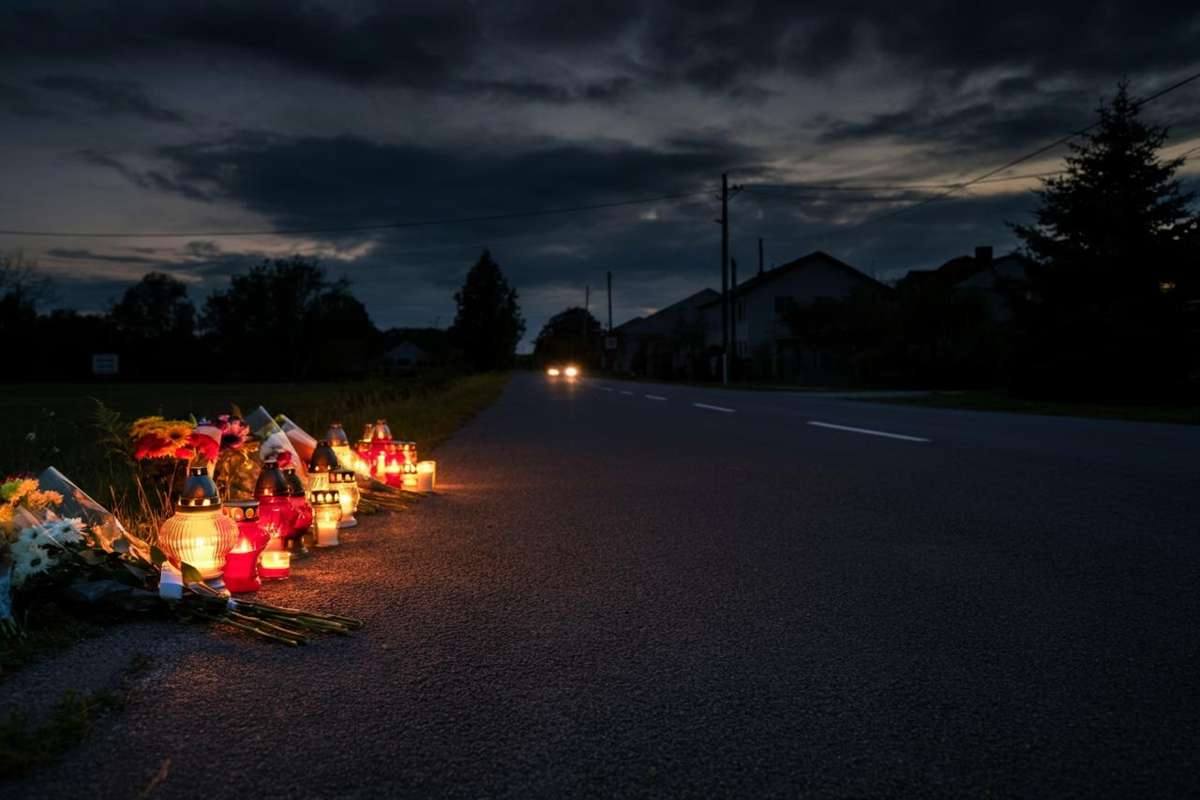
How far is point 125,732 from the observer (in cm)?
260

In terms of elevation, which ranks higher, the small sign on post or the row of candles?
the small sign on post

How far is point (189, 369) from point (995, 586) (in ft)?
244

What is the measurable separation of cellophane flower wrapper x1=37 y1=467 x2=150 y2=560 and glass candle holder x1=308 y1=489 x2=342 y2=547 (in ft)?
3.35

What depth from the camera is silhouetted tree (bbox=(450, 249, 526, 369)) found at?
11188cm

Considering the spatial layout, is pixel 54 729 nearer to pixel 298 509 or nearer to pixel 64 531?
pixel 64 531

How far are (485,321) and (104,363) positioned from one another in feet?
175

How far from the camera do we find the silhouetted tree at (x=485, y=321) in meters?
112

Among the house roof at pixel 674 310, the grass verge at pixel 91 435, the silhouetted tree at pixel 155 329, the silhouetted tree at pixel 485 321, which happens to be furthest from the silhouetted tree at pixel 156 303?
the grass verge at pixel 91 435

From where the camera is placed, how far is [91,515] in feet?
14.6

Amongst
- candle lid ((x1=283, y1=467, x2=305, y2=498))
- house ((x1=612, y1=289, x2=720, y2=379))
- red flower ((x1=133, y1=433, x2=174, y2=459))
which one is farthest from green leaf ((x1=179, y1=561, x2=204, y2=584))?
house ((x1=612, y1=289, x2=720, y2=379))

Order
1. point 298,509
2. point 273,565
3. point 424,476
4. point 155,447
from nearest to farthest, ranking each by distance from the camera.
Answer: point 273,565
point 298,509
point 155,447
point 424,476

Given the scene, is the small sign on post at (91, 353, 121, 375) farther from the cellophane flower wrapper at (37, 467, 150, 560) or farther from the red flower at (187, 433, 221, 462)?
the cellophane flower wrapper at (37, 467, 150, 560)

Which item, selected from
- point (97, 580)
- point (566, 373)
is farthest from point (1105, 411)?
point (566, 373)

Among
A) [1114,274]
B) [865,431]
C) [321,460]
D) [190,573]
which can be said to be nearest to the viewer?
[190,573]
